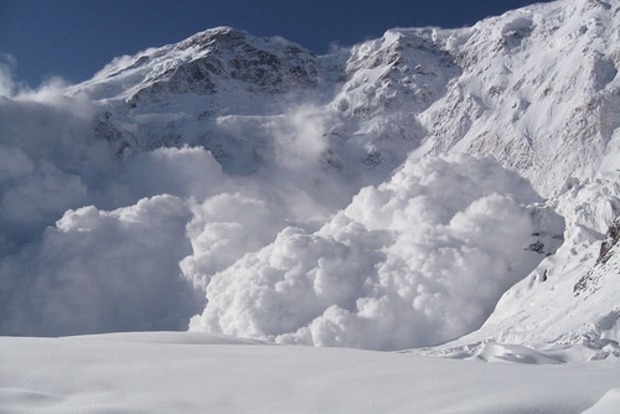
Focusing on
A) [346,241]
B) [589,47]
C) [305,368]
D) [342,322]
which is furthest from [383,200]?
[305,368]

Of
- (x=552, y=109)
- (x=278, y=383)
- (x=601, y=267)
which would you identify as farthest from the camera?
(x=552, y=109)

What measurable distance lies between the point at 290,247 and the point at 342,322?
917 inches

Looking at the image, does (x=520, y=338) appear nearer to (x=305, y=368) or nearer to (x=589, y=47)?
(x=305, y=368)

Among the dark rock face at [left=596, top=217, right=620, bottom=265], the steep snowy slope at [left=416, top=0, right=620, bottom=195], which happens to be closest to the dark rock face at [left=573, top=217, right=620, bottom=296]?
the dark rock face at [left=596, top=217, right=620, bottom=265]

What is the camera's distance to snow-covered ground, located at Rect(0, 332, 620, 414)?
20.9 ft

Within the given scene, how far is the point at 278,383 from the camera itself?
7.74 m

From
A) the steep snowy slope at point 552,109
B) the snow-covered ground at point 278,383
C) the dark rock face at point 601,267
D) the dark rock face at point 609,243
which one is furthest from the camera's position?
the steep snowy slope at point 552,109

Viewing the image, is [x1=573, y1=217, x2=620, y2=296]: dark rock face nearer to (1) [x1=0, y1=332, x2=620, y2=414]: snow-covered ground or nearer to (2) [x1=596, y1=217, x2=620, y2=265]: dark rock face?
(2) [x1=596, y1=217, x2=620, y2=265]: dark rock face

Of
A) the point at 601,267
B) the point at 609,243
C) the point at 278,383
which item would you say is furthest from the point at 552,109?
the point at 278,383

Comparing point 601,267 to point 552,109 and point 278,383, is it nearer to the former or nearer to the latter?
point 278,383

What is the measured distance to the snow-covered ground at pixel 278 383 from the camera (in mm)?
6371

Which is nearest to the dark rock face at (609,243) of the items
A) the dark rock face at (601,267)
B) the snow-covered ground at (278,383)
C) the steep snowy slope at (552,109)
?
the dark rock face at (601,267)

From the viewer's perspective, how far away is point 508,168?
156 m

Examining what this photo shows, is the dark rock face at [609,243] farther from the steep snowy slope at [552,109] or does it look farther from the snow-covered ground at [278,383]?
the steep snowy slope at [552,109]
